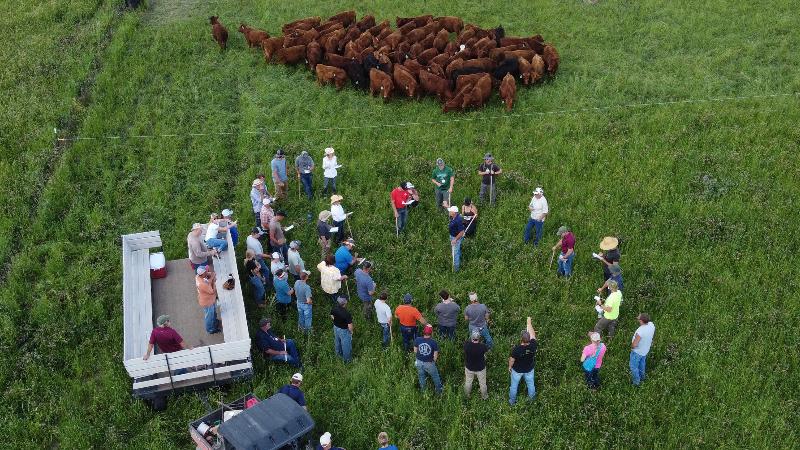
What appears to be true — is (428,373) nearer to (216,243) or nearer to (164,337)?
(164,337)

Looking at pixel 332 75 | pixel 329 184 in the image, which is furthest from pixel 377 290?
pixel 332 75

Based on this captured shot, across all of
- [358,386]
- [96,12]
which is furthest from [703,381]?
[96,12]

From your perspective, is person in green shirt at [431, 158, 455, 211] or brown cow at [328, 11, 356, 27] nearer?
person in green shirt at [431, 158, 455, 211]

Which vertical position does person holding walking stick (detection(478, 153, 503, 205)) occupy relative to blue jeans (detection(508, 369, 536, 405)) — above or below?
above

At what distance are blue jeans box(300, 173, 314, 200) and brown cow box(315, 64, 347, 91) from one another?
5.17 meters

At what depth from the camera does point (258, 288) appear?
13938mm

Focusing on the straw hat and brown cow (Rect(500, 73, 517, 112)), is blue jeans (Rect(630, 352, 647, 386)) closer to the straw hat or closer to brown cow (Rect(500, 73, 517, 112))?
the straw hat

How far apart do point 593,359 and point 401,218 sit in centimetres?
556

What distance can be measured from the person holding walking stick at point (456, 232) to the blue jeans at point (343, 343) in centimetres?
297

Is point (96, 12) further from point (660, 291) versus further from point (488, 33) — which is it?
point (660, 291)

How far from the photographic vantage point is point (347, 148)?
18.6 metres

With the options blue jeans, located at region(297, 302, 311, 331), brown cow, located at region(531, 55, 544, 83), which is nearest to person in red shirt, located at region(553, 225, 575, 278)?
blue jeans, located at region(297, 302, 311, 331)

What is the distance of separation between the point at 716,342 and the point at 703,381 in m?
1.09

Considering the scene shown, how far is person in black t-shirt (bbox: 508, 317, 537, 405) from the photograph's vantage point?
11.2 meters
